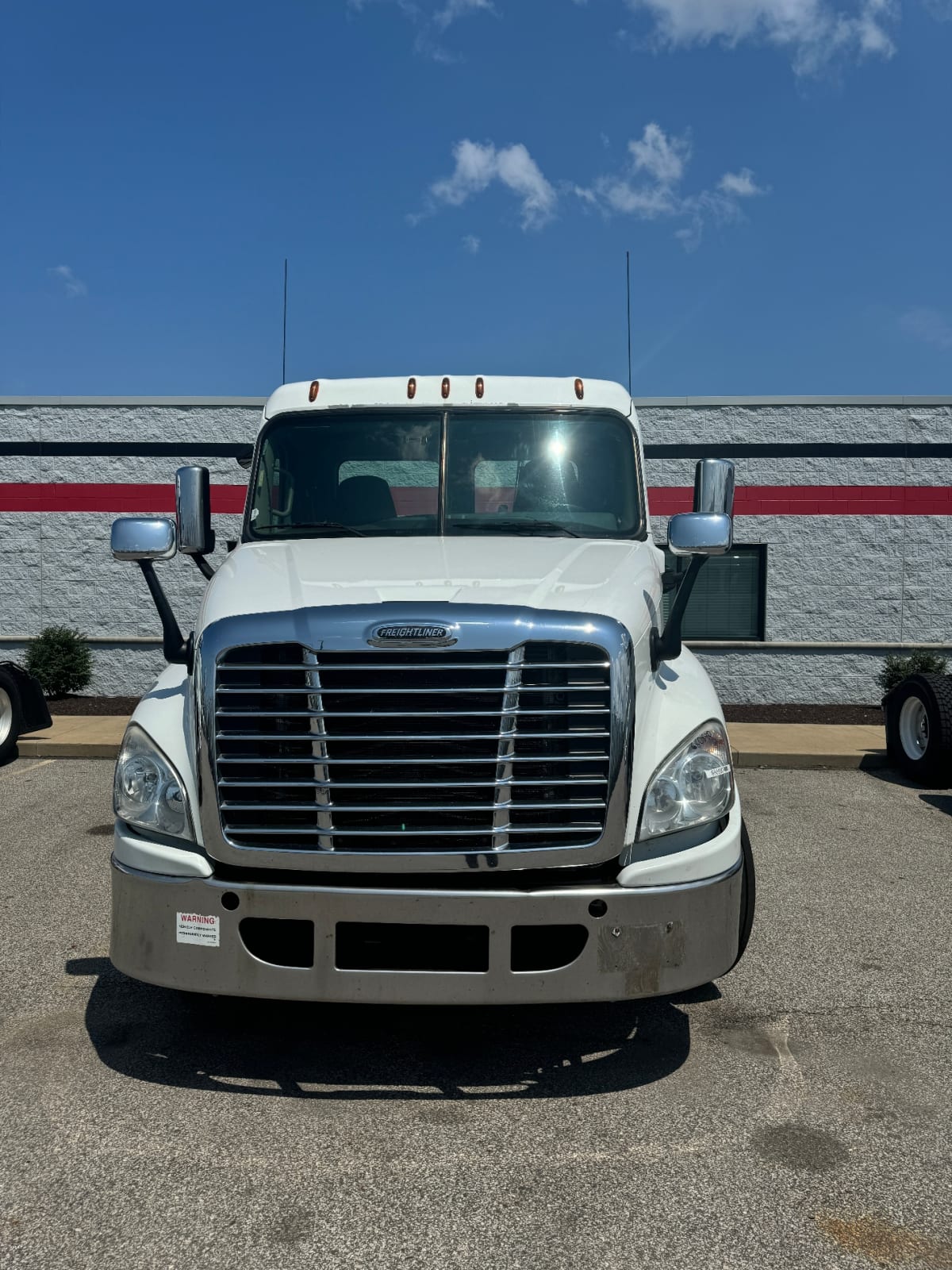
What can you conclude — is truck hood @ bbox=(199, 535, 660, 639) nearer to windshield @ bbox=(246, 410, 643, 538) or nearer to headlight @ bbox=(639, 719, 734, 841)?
windshield @ bbox=(246, 410, 643, 538)

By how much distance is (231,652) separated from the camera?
3.58m

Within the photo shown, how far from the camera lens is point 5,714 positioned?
9.80 m

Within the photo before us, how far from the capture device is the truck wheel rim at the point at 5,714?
384 inches

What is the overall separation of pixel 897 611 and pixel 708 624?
2429 millimetres

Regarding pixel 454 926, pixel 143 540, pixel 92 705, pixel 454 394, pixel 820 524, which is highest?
pixel 454 394

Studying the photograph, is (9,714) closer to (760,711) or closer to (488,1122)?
(488,1122)

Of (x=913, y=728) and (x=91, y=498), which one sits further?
(x=91, y=498)

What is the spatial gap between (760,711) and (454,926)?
35.9 ft

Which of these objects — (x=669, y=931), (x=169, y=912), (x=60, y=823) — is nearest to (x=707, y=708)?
(x=669, y=931)

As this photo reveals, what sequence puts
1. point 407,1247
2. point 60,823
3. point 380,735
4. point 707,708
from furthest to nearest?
point 60,823
point 707,708
point 380,735
point 407,1247

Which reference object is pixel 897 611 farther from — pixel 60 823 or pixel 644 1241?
pixel 644 1241

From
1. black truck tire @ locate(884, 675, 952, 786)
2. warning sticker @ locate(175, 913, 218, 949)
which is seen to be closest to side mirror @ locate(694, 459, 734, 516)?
warning sticker @ locate(175, 913, 218, 949)

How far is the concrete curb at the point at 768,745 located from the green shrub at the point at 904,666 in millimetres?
1820

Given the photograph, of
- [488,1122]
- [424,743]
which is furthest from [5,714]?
[488,1122]
